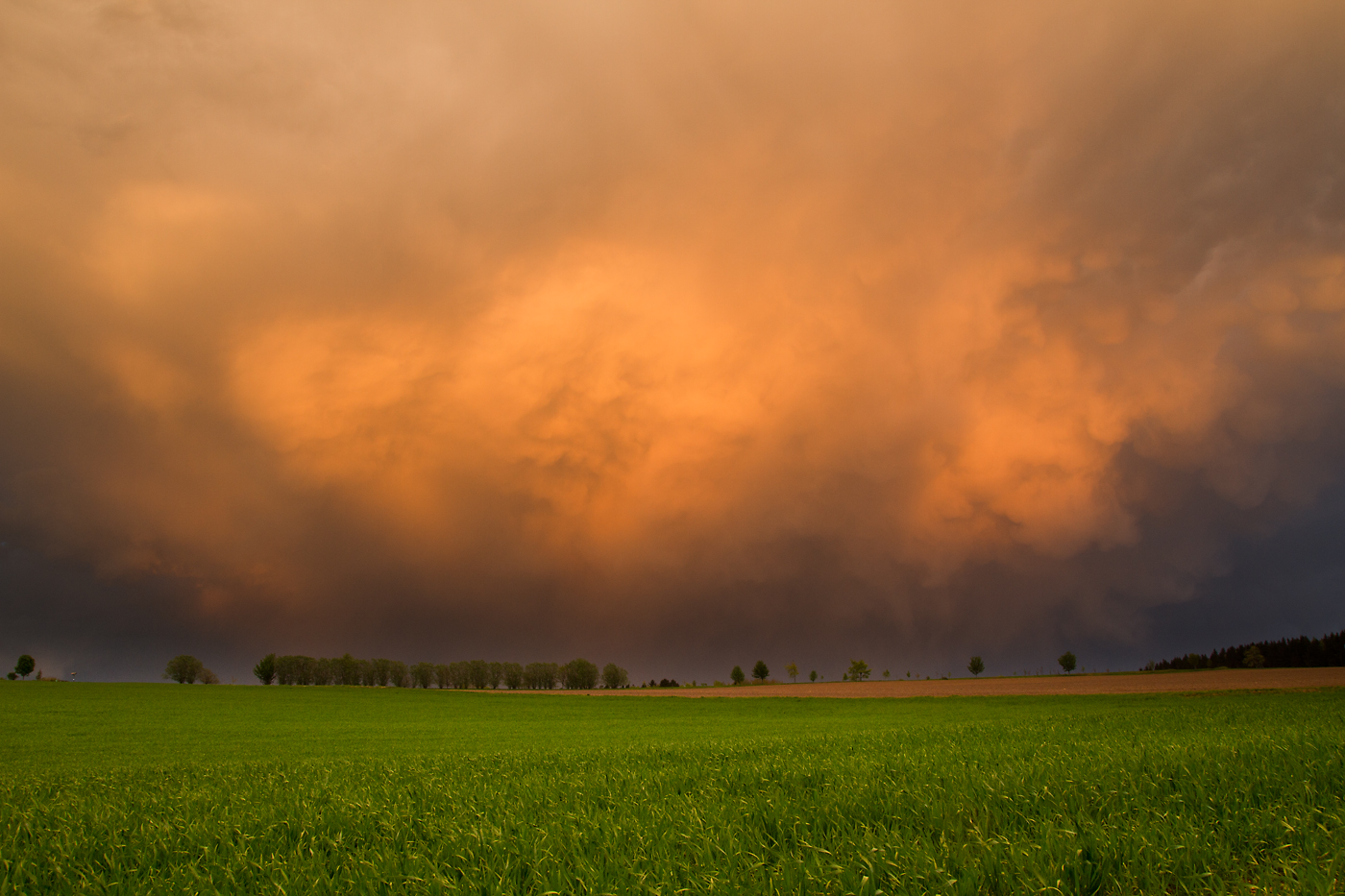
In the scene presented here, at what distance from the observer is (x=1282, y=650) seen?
162625mm

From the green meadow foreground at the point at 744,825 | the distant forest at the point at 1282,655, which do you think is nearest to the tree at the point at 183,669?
the green meadow foreground at the point at 744,825

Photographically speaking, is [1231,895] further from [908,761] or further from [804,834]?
→ [908,761]

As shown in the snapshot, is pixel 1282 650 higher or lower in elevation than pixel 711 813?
lower

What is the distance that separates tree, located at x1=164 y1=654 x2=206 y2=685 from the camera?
19112 cm

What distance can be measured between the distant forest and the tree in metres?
282

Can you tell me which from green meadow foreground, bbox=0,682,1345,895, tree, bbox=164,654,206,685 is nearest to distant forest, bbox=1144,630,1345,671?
green meadow foreground, bbox=0,682,1345,895

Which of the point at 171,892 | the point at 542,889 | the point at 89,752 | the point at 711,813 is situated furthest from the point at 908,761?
the point at 89,752

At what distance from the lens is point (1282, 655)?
16188cm

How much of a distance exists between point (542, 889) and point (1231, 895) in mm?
4516

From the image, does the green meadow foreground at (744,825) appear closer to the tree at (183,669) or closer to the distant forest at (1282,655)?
the distant forest at (1282,655)

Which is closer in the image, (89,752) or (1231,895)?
(1231,895)

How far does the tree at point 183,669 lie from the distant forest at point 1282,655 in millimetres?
281994

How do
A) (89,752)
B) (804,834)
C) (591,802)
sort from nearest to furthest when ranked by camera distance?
(804,834), (591,802), (89,752)

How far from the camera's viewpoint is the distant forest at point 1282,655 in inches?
5817
